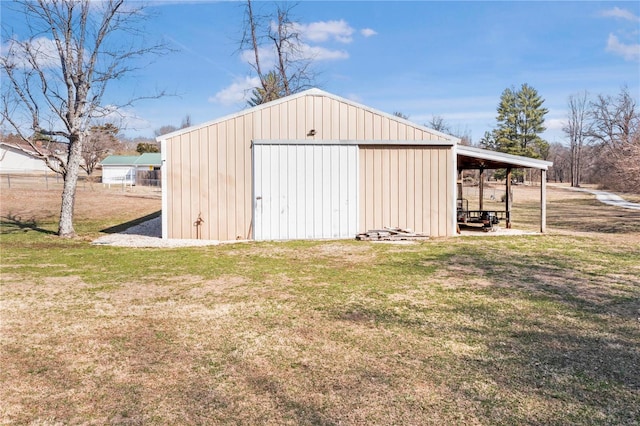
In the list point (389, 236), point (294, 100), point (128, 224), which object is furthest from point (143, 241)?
point (389, 236)

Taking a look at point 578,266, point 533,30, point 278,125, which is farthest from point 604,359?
point 533,30

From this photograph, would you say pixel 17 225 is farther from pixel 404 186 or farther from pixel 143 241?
pixel 404 186

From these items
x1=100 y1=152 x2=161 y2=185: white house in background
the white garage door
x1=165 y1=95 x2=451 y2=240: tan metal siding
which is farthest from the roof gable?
x1=100 y1=152 x2=161 y2=185: white house in background

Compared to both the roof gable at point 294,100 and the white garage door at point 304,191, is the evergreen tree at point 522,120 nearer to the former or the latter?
the roof gable at point 294,100

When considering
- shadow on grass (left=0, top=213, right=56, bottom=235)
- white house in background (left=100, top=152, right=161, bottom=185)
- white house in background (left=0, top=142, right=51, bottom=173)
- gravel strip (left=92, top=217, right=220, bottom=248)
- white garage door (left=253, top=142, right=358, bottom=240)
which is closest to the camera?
gravel strip (left=92, top=217, right=220, bottom=248)

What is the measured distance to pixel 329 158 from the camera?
11320 millimetres

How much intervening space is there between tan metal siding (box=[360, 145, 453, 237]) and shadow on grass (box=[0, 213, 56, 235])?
8951 millimetres

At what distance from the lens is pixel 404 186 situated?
11.4 m

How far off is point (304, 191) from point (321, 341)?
7.49m

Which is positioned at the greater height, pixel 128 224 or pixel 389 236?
pixel 128 224

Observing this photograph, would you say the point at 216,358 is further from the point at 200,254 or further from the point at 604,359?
the point at 200,254

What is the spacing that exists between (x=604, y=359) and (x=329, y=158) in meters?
8.52

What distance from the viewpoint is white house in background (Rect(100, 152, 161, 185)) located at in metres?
40.7

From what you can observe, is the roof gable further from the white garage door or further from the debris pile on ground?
the debris pile on ground
